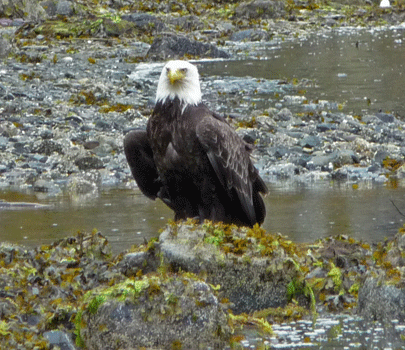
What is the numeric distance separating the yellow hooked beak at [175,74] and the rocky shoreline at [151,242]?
52.1 inches

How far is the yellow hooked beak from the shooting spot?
7672 millimetres

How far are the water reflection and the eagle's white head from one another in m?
1.38

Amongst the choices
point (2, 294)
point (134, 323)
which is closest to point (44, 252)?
point (2, 294)

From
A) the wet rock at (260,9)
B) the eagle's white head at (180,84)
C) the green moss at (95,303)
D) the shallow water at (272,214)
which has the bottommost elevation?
the shallow water at (272,214)

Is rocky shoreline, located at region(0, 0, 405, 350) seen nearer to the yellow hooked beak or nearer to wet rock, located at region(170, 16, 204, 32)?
the yellow hooked beak

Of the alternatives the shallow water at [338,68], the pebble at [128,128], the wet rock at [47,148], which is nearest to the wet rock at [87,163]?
the pebble at [128,128]

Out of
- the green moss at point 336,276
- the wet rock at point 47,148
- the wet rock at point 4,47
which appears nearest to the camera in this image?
the green moss at point 336,276

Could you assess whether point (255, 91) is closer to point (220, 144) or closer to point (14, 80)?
point (14, 80)

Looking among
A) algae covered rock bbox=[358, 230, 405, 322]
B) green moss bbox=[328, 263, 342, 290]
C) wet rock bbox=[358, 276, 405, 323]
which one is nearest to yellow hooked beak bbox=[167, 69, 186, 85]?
green moss bbox=[328, 263, 342, 290]

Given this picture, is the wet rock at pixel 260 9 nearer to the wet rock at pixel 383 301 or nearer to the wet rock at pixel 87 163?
the wet rock at pixel 87 163

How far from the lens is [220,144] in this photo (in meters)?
7.55

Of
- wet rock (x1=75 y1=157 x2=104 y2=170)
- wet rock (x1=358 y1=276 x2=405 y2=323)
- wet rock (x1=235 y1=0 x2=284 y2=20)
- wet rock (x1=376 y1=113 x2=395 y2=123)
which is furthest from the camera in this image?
wet rock (x1=235 y1=0 x2=284 y2=20)

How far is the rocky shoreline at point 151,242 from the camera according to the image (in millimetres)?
5535

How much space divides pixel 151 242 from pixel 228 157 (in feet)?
4.05
